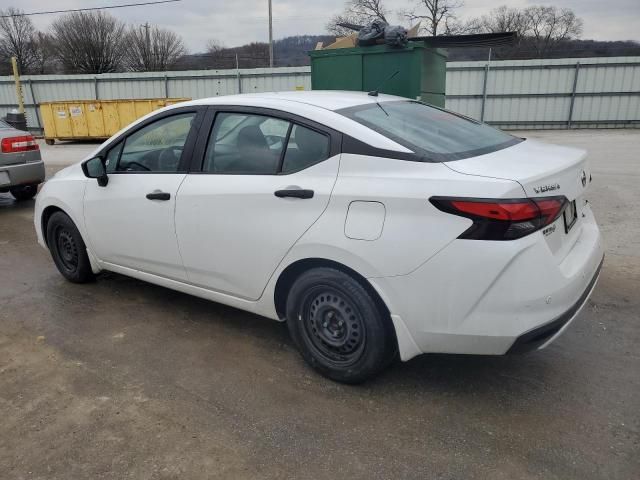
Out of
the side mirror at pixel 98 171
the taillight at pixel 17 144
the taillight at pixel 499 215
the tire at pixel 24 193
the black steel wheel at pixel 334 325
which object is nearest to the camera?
the taillight at pixel 499 215

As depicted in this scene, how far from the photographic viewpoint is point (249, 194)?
2932mm

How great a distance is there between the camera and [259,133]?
308 cm

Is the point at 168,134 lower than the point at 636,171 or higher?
higher

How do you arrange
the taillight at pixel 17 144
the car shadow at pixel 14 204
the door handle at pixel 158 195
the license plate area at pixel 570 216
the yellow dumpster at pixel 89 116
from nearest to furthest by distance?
the license plate area at pixel 570 216 < the door handle at pixel 158 195 < the taillight at pixel 17 144 < the car shadow at pixel 14 204 < the yellow dumpster at pixel 89 116

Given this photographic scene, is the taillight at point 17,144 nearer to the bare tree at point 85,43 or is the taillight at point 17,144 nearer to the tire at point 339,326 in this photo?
the tire at point 339,326

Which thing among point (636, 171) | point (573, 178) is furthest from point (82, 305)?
point (636, 171)

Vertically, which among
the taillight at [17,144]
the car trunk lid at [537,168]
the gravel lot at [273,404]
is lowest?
the gravel lot at [273,404]

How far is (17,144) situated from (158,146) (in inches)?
185

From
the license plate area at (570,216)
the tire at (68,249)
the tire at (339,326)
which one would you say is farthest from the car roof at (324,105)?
the tire at (68,249)

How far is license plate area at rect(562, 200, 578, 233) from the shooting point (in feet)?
8.43

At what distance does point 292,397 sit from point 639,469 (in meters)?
1.60

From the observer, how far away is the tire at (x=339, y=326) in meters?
2.59

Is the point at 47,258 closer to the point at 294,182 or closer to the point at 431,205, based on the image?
the point at 294,182

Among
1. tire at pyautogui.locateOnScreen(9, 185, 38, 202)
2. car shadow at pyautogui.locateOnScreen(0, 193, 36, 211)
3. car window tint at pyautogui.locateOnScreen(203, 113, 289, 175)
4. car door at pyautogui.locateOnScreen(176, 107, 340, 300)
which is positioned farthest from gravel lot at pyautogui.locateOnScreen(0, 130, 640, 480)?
tire at pyautogui.locateOnScreen(9, 185, 38, 202)
